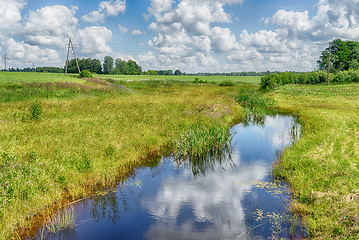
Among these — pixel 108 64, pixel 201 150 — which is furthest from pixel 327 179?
pixel 108 64

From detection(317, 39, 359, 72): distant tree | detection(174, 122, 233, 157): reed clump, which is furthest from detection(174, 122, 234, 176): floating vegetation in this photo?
detection(317, 39, 359, 72): distant tree

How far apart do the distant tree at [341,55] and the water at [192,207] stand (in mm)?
80439

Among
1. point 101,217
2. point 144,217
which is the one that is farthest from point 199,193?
point 101,217

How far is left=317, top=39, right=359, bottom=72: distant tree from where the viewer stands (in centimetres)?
7550

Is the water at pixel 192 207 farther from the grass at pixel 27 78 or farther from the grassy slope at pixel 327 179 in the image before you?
the grass at pixel 27 78

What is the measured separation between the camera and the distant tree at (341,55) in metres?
75.5

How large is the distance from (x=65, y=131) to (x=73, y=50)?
47296 mm

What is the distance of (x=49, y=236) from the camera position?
536 centimetres

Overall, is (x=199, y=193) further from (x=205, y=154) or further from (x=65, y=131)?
(x=65, y=131)

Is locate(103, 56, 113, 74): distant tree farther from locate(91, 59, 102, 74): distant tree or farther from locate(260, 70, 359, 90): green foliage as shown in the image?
locate(260, 70, 359, 90): green foliage

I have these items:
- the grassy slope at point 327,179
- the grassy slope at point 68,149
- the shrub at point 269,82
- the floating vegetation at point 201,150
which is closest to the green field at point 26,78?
the grassy slope at point 68,149

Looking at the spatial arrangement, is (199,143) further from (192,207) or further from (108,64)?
(108,64)

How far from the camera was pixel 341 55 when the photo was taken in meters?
75.6

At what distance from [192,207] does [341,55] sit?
88.4m
